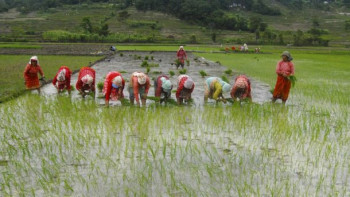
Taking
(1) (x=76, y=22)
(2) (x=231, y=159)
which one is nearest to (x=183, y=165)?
(2) (x=231, y=159)

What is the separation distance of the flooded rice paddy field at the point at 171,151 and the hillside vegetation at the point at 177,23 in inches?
1482

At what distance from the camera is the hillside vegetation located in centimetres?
4744

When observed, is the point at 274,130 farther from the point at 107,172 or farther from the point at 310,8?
the point at 310,8

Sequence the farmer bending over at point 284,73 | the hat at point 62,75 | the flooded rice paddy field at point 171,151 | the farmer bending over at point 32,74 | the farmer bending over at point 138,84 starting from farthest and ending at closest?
the farmer bending over at point 32,74 < the hat at point 62,75 < the farmer bending over at point 284,73 < the farmer bending over at point 138,84 < the flooded rice paddy field at point 171,151

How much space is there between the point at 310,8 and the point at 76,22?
6689cm

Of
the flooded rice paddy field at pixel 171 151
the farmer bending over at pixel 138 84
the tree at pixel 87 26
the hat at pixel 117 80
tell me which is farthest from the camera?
the tree at pixel 87 26

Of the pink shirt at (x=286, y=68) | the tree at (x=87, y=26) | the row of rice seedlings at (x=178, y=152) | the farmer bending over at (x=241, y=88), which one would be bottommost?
the row of rice seedlings at (x=178, y=152)

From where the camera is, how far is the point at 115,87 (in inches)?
289

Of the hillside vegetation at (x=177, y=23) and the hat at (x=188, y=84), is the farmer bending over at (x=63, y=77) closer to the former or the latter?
the hat at (x=188, y=84)

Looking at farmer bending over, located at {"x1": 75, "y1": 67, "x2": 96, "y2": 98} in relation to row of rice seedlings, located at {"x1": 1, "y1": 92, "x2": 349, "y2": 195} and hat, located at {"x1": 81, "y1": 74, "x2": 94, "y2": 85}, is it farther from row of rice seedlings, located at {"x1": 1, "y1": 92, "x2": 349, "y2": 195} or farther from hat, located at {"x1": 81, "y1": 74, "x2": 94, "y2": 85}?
row of rice seedlings, located at {"x1": 1, "y1": 92, "x2": 349, "y2": 195}

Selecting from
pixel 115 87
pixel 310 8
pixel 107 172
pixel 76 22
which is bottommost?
pixel 107 172

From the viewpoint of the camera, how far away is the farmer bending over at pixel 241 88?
298 inches

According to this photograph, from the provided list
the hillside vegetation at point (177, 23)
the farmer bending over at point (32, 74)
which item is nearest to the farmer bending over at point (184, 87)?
the farmer bending over at point (32, 74)

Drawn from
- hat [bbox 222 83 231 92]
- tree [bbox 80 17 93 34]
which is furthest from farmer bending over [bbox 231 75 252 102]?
tree [bbox 80 17 93 34]
